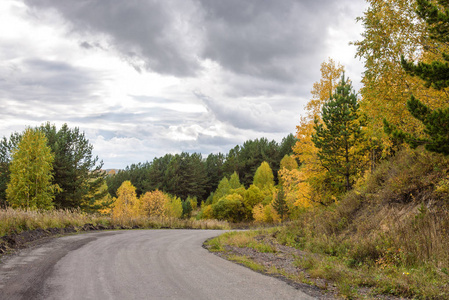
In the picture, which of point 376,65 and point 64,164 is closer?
point 376,65

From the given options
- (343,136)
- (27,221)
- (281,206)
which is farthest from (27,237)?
(281,206)

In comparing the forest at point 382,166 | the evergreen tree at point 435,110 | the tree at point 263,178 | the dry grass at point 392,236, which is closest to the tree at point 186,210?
the tree at point 263,178

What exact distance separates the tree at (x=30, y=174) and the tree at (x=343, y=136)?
26.2 meters

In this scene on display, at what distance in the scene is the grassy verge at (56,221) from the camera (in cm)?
1324

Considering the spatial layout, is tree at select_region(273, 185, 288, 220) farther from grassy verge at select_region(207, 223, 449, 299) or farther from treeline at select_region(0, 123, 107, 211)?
grassy verge at select_region(207, 223, 449, 299)

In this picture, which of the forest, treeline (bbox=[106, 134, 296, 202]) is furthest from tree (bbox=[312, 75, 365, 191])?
treeline (bbox=[106, 134, 296, 202])

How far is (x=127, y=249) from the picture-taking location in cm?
1033

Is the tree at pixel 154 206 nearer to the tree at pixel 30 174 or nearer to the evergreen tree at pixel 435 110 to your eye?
the tree at pixel 30 174

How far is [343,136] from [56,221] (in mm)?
18149

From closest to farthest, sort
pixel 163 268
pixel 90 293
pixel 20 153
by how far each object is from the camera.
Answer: pixel 90 293 → pixel 163 268 → pixel 20 153

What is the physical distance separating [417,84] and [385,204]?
5.74 metres

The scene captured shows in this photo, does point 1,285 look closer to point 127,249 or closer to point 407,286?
point 127,249

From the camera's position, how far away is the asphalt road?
5.42m

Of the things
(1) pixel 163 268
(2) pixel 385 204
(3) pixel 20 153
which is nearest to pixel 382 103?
(2) pixel 385 204
